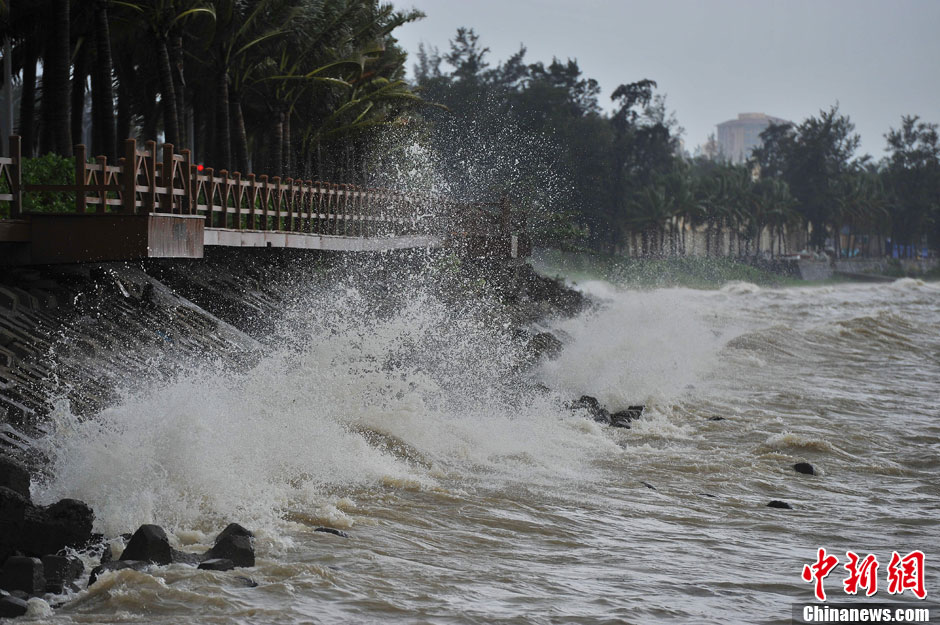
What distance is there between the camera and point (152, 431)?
9.06 m

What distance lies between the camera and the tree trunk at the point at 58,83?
1975cm

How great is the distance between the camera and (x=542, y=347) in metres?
21.3

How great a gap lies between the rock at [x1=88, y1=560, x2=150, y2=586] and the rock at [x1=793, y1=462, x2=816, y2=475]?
7418 millimetres

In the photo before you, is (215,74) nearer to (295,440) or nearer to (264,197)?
(264,197)

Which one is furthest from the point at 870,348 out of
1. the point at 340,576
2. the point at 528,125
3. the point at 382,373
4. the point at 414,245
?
the point at 528,125

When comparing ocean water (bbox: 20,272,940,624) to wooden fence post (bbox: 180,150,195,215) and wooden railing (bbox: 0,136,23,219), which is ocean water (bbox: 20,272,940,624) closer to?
wooden fence post (bbox: 180,150,195,215)

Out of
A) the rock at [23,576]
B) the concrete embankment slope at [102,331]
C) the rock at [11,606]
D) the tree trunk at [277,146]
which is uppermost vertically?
the tree trunk at [277,146]

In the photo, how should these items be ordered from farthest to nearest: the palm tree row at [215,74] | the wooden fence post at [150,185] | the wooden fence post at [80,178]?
the palm tree row at [215,74], the wooden fence post at [150,185], the wooden fence post at [80,178]

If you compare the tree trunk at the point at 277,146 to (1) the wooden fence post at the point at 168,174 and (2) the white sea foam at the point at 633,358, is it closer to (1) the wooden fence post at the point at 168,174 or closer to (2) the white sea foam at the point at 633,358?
(2) the white sea foam at the point at 633,358

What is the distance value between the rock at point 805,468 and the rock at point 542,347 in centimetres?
866

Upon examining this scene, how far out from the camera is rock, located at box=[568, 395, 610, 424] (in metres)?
14.8

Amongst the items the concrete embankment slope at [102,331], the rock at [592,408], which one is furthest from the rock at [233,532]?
the rock at [592,408]

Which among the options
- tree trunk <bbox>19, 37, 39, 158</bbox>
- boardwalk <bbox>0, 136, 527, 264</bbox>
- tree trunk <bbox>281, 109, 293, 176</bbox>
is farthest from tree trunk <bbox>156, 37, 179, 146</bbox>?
tree trunk <bbox>281, 109, 293, 176</bbox>

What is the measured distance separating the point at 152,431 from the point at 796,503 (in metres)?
5.88
